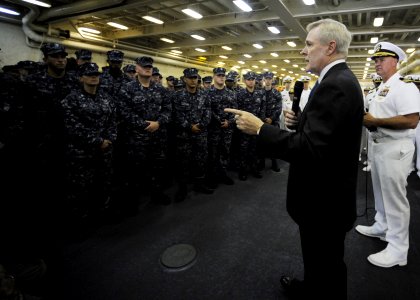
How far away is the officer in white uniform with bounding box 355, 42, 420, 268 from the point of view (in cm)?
204

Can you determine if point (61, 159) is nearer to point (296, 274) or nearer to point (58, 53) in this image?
point (58, 53)

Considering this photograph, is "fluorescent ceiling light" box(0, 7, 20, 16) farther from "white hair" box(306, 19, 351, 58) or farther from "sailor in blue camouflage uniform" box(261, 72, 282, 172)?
"white hair" box(306, 19, 351, 58)

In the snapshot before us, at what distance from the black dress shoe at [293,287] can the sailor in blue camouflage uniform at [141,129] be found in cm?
199

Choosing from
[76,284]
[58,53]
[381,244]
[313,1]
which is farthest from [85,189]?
[313,1]

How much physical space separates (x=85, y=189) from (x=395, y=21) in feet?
33.4

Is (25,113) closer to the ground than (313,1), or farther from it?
closer to the ground

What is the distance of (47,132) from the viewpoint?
2.28 m

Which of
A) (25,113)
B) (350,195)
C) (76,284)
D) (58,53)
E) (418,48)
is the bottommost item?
(76,284)

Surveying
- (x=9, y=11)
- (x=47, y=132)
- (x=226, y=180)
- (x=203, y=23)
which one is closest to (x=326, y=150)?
(x=47, y=132)

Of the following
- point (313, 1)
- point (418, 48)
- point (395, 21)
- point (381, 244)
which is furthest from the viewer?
point (418, 48)

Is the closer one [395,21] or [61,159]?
[61,159]

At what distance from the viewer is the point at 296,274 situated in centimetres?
207

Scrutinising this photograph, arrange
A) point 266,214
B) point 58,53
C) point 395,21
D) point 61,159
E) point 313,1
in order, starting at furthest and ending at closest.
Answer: point 395,21, point 313,1, point 266,214, point 58,53, point 61,159

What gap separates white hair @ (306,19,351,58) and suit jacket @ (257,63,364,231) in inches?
4.0
